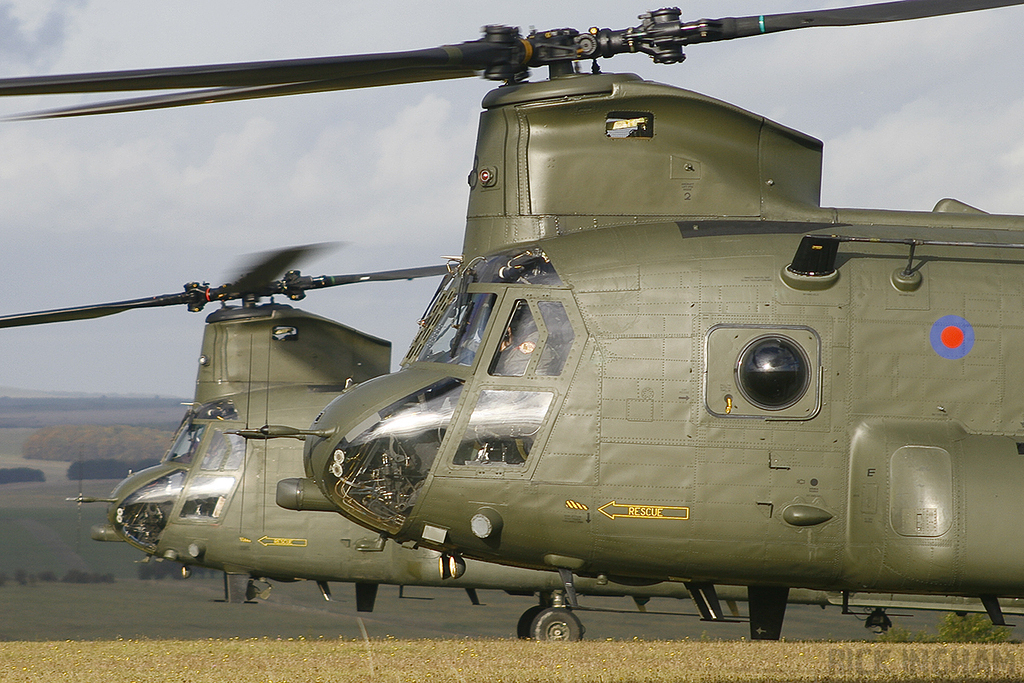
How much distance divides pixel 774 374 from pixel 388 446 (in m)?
2.86

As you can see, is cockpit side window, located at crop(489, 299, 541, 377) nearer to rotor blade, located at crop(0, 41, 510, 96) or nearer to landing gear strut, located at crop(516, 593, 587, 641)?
rotor blade, located at crop(0, 41, 510, 96)

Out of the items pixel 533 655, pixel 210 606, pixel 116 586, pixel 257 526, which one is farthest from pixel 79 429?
pixel 533 655

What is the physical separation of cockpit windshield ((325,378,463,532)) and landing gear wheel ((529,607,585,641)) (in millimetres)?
6083

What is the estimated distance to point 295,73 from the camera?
22.3 ft

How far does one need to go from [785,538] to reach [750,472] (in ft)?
1.69

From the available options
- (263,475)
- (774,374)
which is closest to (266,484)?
(263,475)

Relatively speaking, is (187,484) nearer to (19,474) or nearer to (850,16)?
(850,16)

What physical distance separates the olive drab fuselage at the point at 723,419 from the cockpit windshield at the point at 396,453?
0.02 meters

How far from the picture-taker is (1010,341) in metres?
7.62

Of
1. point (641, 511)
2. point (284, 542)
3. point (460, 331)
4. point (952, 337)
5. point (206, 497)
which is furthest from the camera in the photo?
point (206, 497)

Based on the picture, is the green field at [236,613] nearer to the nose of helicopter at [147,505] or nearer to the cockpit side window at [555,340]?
the nose of helicopter at [147,505]

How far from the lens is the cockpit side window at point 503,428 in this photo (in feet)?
24.9

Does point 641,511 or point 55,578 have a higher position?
point 641,511

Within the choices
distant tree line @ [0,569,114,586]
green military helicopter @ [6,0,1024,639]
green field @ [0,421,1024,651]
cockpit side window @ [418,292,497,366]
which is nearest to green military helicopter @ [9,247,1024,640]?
cockpit side window @ [418,292,497,366]
